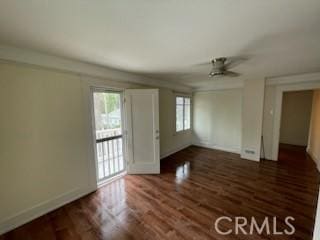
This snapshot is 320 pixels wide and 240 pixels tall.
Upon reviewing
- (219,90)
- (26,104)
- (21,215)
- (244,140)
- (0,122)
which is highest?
(219,90)

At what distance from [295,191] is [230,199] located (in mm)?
1268

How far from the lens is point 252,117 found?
4129 millimetres

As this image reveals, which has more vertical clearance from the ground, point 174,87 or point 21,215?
point 174,87

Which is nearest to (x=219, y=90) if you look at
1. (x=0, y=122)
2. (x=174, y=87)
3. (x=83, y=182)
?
(x=174, y=87)

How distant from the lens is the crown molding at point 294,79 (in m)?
3.45

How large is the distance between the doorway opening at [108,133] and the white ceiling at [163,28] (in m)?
1.06

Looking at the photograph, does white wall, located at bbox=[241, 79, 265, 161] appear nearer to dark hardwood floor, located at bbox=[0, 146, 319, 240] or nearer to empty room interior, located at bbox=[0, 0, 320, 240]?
empty room interior, located at bbox=[0, 0, 320, 240]

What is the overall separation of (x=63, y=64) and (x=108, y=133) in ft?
5.05

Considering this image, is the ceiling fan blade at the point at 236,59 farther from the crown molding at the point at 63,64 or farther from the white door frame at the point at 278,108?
the white door frame at the point at 278,108

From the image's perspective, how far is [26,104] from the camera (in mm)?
1980

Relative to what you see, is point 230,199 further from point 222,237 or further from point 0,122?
point 0,122

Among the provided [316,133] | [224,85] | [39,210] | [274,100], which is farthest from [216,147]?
[39,210]

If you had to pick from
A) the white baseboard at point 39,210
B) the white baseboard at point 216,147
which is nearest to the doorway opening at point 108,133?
the white baseboard at point 39,210

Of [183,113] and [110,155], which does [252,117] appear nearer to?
[183,113]
